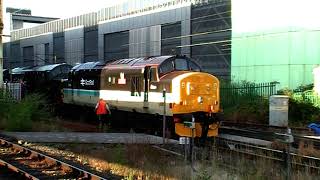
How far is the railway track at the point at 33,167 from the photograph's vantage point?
34.4 ft

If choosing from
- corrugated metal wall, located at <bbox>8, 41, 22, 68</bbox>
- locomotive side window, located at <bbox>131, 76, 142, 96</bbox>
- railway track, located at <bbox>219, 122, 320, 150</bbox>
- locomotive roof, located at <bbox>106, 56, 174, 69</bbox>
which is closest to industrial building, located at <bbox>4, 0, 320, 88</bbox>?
railway track, located at <bbox>219, 122, 320, 150</bbox>

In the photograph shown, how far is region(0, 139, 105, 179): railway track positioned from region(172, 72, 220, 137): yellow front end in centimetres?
555

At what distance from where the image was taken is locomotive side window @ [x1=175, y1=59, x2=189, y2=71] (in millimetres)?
19016

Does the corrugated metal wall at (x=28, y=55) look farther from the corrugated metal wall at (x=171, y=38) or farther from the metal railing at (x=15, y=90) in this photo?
the metal railing at (x=15, y=90)

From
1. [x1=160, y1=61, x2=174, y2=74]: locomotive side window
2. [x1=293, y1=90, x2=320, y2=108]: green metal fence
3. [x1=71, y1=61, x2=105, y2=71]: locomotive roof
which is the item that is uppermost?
[x1=71, y1=61, x2=105, y2=71]: locomotive roof

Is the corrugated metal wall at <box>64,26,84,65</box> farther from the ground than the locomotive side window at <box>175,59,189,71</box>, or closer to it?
farther from the ground

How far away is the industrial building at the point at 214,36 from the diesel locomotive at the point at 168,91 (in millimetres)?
11057

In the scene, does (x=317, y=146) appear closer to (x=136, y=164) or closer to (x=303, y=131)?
(x=303, y=131)

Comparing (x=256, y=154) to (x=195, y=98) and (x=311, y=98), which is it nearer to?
(x=195, y=98)

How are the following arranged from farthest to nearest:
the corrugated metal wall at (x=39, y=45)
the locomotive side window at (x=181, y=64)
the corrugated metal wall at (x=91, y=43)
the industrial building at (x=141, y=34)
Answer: the corrugated metal wall at (x=39, y=45)
the corrugated metal wall at (x=91, y=43)
the industrial building at (x=141, y=34)
the locomotive side window at (x=181, y=64)

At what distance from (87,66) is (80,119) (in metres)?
2.80

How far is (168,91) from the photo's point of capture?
1800cm

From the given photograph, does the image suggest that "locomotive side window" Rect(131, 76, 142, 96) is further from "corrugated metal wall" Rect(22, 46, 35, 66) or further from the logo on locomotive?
"corrugated metal wall" Rect(22, 46, 35, 66)

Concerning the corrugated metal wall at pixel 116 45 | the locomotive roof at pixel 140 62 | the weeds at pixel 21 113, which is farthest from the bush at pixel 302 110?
the corrugated metal wall at pixel 116 45
